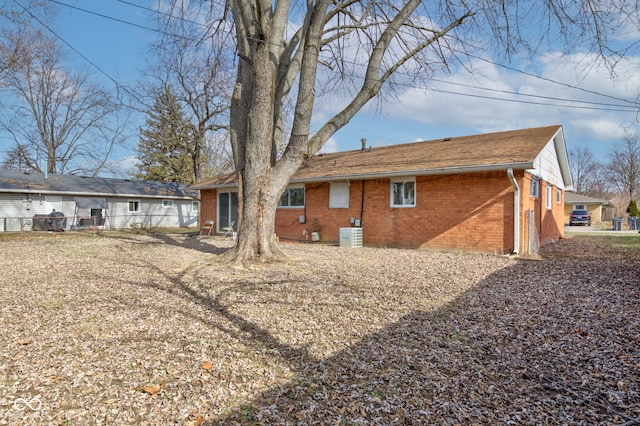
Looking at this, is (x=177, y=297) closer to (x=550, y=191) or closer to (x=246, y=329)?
(x=246, y=329)

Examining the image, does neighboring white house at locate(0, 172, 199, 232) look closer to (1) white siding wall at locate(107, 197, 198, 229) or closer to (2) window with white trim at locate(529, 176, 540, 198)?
(1) white siding wall at locate(107, 197, 198, 229)

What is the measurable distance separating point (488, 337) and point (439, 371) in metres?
1.10

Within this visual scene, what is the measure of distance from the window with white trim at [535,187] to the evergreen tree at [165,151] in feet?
87.9

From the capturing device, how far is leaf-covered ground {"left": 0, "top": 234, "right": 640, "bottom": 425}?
2.56 m

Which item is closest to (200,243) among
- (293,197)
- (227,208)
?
(293,197)

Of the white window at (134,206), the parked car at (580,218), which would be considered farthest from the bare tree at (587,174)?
the white window at (134,206)

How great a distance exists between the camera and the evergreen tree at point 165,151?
32312mm

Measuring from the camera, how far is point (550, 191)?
15.3 metres

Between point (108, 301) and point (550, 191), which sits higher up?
point (550, 191)

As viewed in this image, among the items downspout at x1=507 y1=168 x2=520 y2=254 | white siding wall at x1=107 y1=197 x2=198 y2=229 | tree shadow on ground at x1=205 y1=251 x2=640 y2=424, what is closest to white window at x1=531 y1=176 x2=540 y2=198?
downspout at x1=507 y1=168 x2=520 y2=254

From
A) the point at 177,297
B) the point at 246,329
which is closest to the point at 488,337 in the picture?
the point at 246,329

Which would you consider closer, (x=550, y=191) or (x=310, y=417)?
(x=310, y=417)

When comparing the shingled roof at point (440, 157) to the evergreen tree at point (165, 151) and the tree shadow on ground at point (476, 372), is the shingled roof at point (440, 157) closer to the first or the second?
the tree shadow on ground at point (476, 372)

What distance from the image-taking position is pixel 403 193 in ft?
40.7
